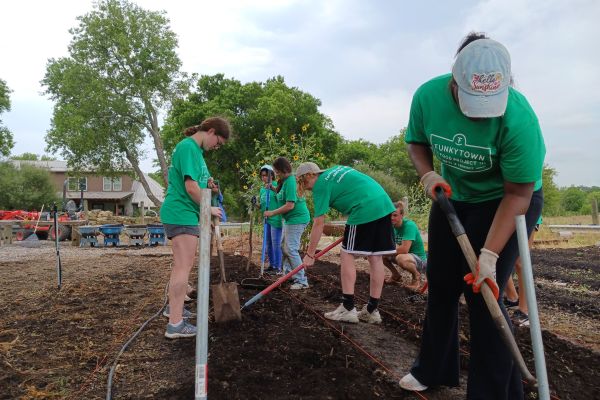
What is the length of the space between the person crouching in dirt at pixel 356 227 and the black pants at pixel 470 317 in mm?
1533

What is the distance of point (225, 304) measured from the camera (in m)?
3.66

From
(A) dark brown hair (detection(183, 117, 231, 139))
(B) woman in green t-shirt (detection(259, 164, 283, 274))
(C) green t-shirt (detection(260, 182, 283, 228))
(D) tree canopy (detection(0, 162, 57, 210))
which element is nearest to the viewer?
(A) dark brown hair (detection(183, 117, 231, 139))

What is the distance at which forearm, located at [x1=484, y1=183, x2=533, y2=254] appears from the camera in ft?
6.12

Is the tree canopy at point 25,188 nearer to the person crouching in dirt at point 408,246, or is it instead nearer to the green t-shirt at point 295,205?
the green t-shirt at point 295,205

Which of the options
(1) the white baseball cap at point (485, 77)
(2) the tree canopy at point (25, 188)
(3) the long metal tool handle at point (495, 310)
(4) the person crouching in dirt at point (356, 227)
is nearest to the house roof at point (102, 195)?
(2) the tree canopy at point (25, 188)

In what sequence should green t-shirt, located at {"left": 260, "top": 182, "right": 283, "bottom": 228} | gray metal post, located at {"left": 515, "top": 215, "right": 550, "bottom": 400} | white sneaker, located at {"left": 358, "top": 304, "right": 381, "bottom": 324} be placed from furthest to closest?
1. green t-shirt, located at {"left": 260, "top": 182, "right": 283, "bottom": 228}
2. white sneaker, located at {"left": 358, "top": 304, "right": 381, "bottom": 324}
3. gray metal post, located at {"left": 515, "top": 215, "right": 550, "bottom": 400}

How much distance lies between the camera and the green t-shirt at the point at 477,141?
1808 mm

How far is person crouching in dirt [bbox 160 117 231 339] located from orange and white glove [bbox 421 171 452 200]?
5.89 ft

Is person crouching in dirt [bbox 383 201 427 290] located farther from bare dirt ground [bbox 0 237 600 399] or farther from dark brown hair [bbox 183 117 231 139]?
dark brown hair [bbox 183 117 231 139]

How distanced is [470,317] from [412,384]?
555mm

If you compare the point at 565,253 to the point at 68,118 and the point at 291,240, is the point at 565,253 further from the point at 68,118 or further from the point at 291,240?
the point at 68,118

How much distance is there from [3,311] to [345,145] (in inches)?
1894

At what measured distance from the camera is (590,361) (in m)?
3.11

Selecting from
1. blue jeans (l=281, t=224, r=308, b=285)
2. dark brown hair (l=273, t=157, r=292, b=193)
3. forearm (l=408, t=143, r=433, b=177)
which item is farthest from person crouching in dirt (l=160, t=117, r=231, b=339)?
blue jeans (l=281, t=224, r=308, b=285)
